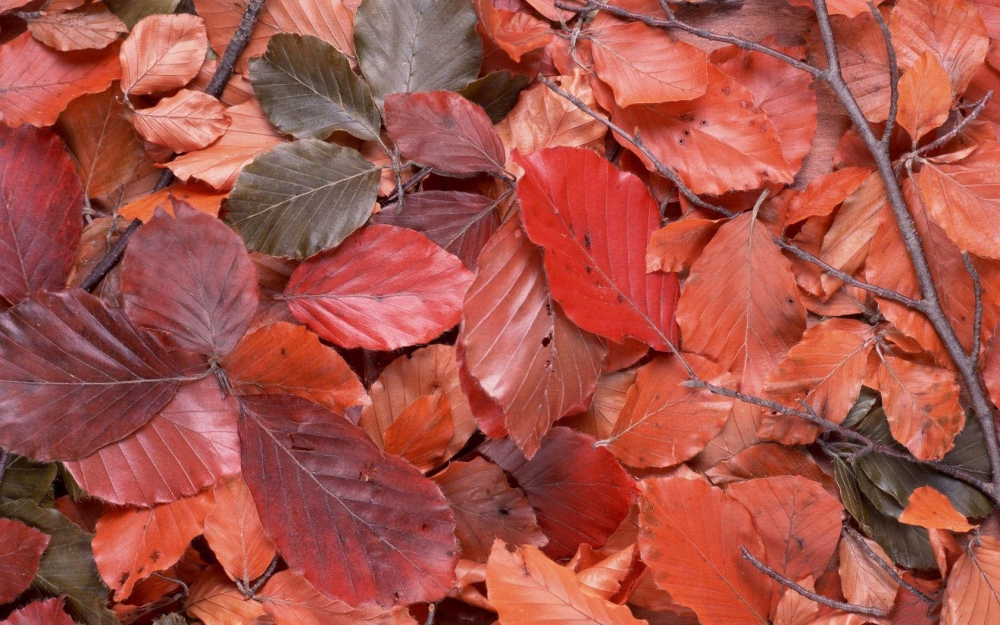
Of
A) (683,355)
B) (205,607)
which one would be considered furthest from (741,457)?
(205,607)

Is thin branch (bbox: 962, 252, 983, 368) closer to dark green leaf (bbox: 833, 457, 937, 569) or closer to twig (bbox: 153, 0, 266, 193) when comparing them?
dark green leaf (bbox: 833, 457, 937, 569)

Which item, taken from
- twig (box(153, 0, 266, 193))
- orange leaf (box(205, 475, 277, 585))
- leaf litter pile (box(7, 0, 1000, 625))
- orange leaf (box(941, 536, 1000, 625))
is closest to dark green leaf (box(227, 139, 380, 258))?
leaf litter pile (box(7, 0, 1000, 625))

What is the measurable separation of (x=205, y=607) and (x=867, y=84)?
0.78 meters

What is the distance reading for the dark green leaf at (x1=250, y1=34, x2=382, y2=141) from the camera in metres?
0.61

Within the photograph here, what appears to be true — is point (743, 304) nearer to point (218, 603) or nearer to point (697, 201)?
point (697, 201)

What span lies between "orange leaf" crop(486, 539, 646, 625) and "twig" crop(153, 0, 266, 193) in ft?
1.52

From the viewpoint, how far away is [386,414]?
25.0 inches

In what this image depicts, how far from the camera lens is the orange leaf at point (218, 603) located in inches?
24.1

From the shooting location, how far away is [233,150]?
2.07 feet

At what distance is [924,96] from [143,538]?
77cm

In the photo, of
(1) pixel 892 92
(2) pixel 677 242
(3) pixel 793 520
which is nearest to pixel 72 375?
(2) pixel 677 242

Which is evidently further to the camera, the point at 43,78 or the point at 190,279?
the point at 43,78

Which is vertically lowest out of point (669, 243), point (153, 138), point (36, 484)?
point (36, 484)

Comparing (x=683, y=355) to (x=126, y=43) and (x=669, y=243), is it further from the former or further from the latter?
(x=126, y=43)
